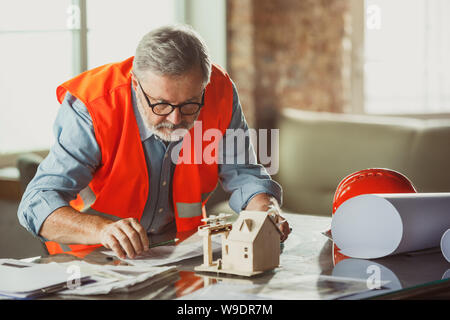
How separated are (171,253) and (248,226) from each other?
0.31m

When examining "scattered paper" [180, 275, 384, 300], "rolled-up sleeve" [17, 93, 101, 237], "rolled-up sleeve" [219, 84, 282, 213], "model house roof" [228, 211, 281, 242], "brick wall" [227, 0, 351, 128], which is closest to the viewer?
"scattered paper" [180, 275, 384, 300]

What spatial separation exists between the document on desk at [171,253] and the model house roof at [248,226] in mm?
221

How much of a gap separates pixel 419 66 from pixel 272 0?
1.52 metres

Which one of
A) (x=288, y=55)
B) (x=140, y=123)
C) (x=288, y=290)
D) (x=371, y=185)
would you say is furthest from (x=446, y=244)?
(x=288, y=55)

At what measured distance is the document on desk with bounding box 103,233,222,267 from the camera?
5.23 ft

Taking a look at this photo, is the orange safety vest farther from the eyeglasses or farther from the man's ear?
the eyeglasses

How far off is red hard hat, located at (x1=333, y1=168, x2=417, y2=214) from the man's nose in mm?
490

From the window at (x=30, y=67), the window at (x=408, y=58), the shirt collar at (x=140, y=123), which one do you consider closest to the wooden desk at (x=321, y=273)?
the shirt collar at (x=140, y=123)

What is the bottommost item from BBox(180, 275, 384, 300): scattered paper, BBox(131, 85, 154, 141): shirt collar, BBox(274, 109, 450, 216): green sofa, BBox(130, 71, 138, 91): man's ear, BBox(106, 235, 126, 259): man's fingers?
→ BBox(274, 109, 450, 216): green sofa

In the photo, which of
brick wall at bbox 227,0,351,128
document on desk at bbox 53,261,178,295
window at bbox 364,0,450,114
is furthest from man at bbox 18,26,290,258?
window at bbox 364,0,450,114

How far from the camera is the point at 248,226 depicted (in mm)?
1446

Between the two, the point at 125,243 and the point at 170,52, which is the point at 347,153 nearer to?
the point at 170,52

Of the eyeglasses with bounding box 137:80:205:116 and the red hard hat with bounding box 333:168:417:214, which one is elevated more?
the eyeglasses with bounding box 137:80:205:116

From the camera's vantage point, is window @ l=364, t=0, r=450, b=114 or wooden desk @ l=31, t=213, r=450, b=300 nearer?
wooden desk @ l=31, t=213, r=450, b=300
